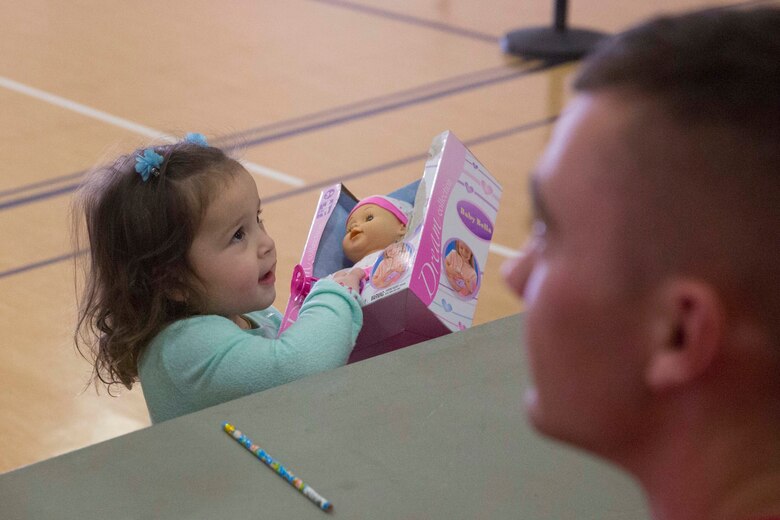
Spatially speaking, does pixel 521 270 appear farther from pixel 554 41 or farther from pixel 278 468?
pixel 554 41

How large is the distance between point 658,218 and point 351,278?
3.63 ft

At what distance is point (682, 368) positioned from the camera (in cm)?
50

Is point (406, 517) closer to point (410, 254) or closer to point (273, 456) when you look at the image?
point (273, 456)

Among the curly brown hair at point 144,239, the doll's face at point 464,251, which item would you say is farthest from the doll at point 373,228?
the curly brown hair at point 144,239

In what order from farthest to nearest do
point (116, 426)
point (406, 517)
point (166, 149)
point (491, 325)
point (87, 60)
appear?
point (87, 60) → point (116, 426) → point (166, 149) → point (491, 325) → point (406, 517)

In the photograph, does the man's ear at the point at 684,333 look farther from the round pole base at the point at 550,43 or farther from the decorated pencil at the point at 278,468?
the round pole base at the point at 550,43

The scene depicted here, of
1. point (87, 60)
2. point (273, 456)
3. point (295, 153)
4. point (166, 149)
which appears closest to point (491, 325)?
point (273, 456)

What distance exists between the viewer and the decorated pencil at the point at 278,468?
40.3 inches

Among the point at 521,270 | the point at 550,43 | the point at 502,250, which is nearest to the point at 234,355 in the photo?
the point at 521,270

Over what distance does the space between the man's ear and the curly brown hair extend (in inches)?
42.0

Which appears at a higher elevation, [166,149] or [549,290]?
[549,290]

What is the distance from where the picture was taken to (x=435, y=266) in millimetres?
1476

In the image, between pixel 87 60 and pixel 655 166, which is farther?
pixel 87 60

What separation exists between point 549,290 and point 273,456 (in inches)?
24.4
